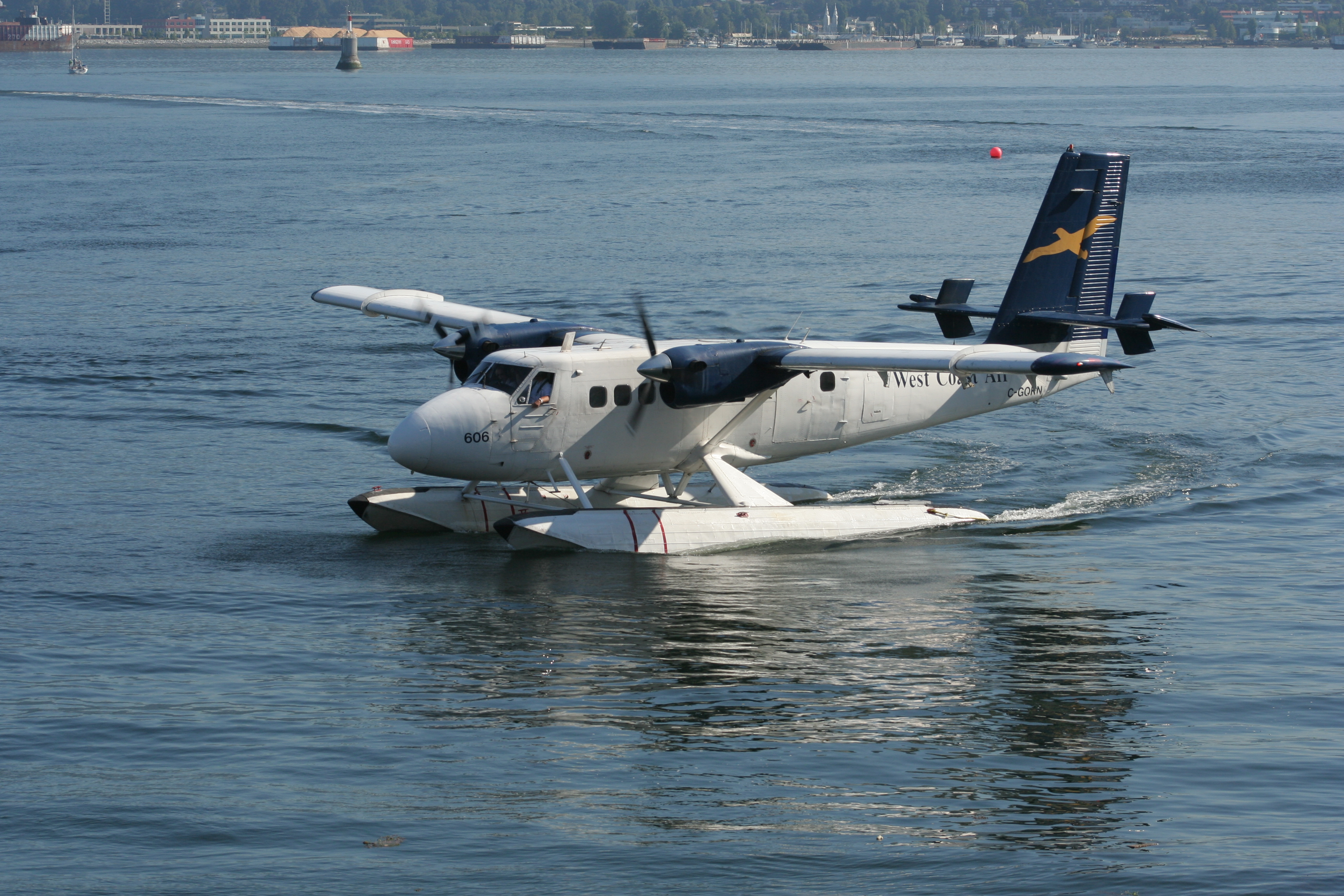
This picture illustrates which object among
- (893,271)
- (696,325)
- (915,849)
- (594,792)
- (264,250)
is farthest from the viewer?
(264,250)

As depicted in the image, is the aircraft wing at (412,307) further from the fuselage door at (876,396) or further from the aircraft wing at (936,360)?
the fuselage door at (876,396)

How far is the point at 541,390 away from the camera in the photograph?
2145 cm

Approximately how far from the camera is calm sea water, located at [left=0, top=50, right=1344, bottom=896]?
520 inches

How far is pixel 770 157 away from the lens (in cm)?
8194

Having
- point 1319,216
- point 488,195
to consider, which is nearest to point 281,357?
point 488,195

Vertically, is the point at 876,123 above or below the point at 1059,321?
above

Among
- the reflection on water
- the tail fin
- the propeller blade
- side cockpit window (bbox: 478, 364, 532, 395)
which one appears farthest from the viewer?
the tail fin

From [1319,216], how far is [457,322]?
45896 millimetres

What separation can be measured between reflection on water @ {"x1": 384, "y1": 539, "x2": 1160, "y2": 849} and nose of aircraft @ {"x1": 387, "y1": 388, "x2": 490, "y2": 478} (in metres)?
1.68

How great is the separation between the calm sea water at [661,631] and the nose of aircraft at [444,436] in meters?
1.70

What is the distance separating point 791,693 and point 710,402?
19.5 feet

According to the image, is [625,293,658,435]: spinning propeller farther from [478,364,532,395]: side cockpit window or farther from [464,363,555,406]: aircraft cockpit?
[478,364,532,395]: side cockpit window

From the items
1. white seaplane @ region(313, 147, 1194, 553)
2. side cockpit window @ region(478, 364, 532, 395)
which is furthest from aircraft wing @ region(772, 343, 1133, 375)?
side cockpit window @ region(478, 364, 532, 395)

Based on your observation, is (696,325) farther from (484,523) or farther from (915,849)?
(915,849)
